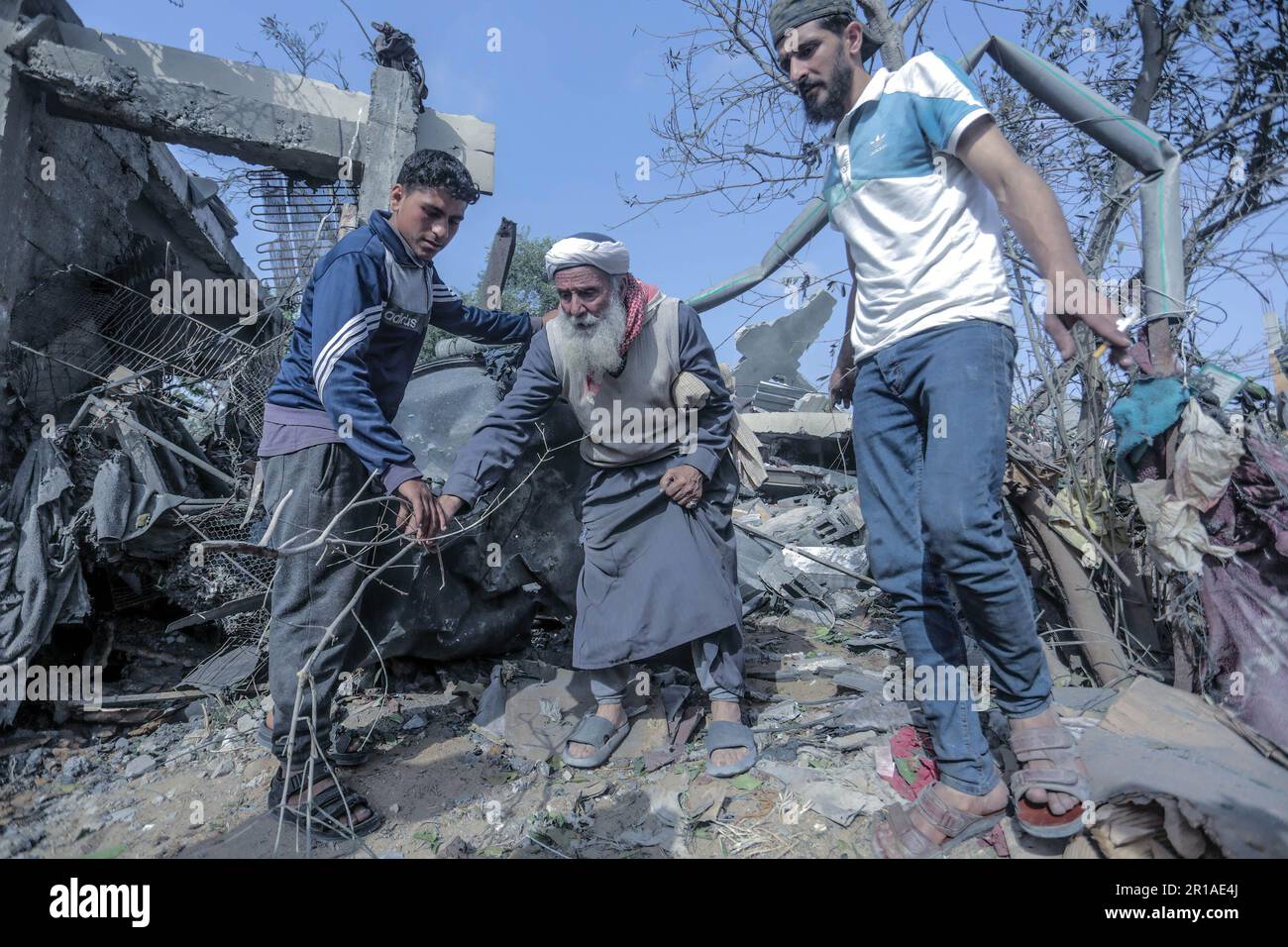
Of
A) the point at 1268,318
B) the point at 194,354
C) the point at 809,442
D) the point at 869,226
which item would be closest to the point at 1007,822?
the point at 869,226

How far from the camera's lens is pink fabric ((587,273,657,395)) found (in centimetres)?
307

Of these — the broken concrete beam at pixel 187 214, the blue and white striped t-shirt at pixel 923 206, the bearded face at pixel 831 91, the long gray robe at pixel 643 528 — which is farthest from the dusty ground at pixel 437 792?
the broken concrete beam at pixel 187 214

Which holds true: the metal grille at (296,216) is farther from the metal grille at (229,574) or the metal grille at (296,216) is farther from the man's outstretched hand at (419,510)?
the man's outstretched hand at (419,510)

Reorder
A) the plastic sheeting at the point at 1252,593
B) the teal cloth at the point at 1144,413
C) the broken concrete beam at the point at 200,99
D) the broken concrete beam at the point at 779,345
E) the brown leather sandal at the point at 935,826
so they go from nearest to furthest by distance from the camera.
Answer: the brown leather sandal at the point at 935,826 < the plastic sheeting at the point at 1252,593 < the teal cloth at the point at 1144,413 < the broken concrete beam at the point at 200,99 < the broken concrete beam at the point at 779,345

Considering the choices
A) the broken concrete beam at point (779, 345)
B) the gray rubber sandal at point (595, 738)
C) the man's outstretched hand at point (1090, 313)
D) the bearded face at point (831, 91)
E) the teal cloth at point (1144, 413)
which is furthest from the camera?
the broken concrete beam at point (779, 345)

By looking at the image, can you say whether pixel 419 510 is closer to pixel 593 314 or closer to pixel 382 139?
pixel 593 314

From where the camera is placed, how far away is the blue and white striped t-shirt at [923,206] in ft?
6.72

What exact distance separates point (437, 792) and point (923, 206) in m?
2.78

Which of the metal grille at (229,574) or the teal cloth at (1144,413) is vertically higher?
the teal cloth at (1144,413)

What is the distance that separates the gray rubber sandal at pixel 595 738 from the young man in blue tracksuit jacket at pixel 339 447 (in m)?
0.80

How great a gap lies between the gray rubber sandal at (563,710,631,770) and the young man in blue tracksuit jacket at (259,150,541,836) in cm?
80

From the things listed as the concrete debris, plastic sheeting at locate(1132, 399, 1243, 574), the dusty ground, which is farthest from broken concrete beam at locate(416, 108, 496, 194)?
plastic sheeting at locate(1132, 399, 1243, 574)

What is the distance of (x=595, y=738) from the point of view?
297 cm

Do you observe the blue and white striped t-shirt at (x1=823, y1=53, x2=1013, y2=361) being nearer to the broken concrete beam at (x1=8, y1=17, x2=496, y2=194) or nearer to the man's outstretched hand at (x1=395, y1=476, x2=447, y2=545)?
the man's outstretched hand at (x1=395, y1=476, x2=447, y2=545)
